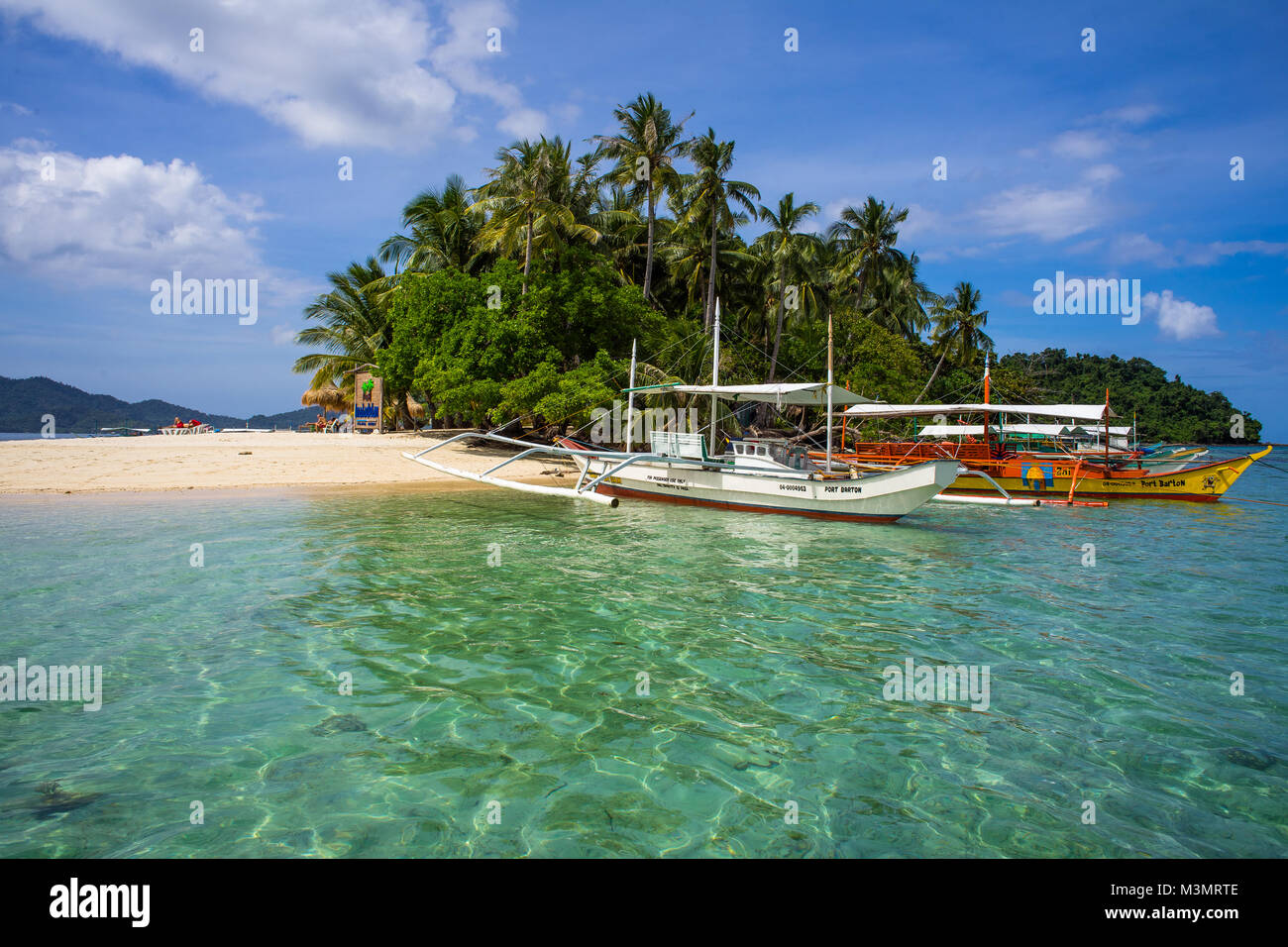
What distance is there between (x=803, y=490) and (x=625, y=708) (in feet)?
37.4

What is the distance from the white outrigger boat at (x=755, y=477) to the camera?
14.7 metres

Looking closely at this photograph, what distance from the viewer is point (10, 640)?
6.27 m

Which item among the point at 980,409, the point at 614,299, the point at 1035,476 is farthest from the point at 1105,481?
the point at 614,299

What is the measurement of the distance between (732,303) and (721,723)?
36.8 meters

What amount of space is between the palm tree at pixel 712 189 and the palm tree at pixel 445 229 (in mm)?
11452

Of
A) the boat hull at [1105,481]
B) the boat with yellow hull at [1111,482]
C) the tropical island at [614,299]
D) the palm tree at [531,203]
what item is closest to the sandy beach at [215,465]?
the tropical island at [614,299]

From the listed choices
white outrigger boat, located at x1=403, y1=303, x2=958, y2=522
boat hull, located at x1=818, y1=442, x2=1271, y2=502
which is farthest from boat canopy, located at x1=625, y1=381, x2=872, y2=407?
boat hull, located at x1=818, y1=442, x2=1271, y2=502

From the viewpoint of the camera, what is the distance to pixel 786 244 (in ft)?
122

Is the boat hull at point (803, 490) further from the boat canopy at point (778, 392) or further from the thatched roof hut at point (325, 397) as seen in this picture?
the thatched roof hut at point (325, 397)

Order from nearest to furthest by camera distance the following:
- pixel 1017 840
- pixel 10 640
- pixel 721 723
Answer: pixel 1017 840, pixel 721 723, pixel 10 640

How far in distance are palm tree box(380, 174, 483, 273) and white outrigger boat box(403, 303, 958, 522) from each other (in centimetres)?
2017
